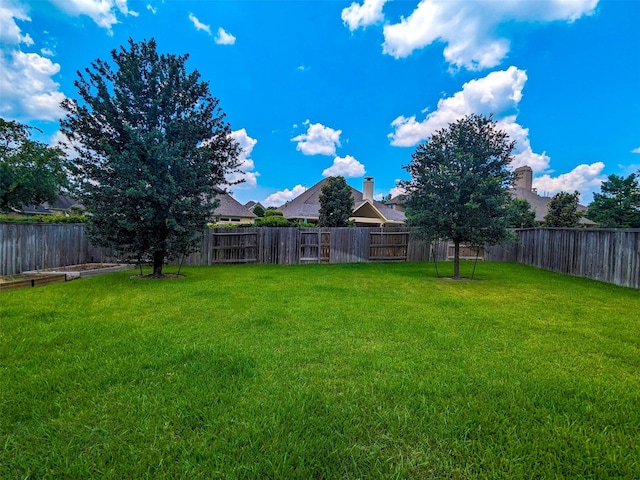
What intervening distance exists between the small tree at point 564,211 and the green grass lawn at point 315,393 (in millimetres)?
21400

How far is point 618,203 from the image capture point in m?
19.3

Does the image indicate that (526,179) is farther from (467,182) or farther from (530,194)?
(467,182)

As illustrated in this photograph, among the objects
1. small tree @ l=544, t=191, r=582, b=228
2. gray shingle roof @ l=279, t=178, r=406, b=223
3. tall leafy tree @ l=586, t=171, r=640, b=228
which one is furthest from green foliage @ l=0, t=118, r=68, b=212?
tall leafy tree @ l=586, t=171, r=640, b=228

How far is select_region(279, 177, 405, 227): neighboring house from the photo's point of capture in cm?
2206

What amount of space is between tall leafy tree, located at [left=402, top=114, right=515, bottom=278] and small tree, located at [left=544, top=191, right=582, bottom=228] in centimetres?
1866

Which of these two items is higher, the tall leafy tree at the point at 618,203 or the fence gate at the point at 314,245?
the tall leafy tree at the point at 618,203

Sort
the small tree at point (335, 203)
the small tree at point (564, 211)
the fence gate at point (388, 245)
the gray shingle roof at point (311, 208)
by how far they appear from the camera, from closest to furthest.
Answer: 1. the fence gate at point (388, 245)
2. the small tree at point (335, 203)
3. the small tree at point (564, 211)
4. the gray shingle roof at point (311, 208)

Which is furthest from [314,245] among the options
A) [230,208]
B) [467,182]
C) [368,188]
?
[368,188]

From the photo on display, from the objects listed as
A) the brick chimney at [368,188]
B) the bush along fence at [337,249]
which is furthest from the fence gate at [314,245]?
the brick chimney at [368,188]

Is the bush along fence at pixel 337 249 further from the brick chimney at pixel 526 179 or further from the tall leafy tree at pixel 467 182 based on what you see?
the brick chimney at pixel 526 179

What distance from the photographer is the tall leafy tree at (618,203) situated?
60.1 feet

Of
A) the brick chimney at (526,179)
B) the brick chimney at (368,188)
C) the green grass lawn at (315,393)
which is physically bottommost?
the green grass lawn at (315,393)

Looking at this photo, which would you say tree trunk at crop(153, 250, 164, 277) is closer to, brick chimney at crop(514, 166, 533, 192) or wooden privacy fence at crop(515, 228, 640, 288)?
wooden privacy fence at crop(515, 228, 640, 288)

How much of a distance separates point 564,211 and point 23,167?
3206 cm
